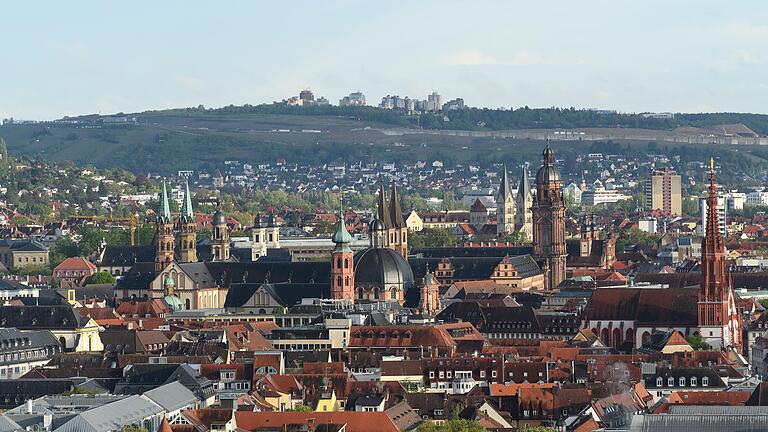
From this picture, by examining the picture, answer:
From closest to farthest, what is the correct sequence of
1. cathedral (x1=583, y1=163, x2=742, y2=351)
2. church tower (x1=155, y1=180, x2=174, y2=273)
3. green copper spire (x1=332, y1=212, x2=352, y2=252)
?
cathedral (x1=583, y1=163, x2=742, y2=351)
green copper spire (x1=332, y1=212, x2=352, y2=252)
church tower (x1=155, y1=180, x2=174, y2=273)

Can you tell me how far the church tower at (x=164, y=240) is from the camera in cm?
18225

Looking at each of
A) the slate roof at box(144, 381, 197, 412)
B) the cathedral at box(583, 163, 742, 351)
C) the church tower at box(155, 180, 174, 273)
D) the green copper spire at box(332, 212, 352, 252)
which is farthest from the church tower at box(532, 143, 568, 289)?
the slate roof at box(144, 381, 197, 412)

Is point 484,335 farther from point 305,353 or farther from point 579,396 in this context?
point 579,396

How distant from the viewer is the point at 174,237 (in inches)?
7446

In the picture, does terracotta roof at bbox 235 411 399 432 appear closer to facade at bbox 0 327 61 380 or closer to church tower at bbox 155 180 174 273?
facade at bbox 0 327 61 380

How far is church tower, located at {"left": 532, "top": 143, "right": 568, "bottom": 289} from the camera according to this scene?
625 feet

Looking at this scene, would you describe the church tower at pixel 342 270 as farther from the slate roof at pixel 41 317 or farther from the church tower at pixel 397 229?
the slate roof at pixel 41 317

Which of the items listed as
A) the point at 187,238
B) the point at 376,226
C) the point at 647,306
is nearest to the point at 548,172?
the point at 376,226

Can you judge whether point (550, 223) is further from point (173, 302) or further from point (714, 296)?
point (714, 296)

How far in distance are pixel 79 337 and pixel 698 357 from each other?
29.6 m

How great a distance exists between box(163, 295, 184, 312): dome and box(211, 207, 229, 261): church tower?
25.1 meters

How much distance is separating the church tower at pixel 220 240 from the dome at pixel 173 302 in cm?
2514

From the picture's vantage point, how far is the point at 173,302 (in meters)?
166

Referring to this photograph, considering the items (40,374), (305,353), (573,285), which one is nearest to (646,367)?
(305,353)
